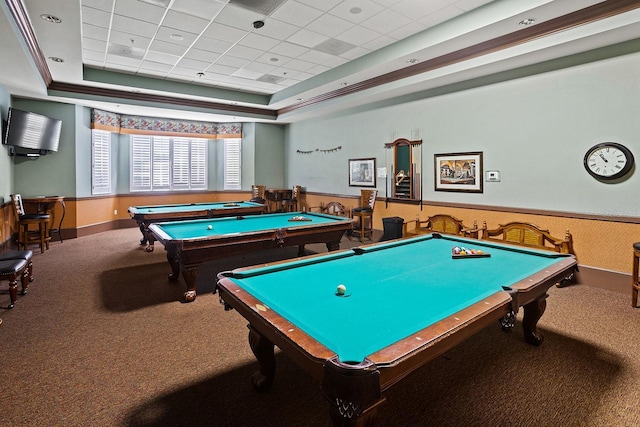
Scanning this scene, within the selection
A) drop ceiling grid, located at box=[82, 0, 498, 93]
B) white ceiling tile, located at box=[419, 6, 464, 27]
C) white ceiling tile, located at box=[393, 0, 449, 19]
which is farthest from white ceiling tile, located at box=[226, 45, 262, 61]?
white ceiling tile, located at box=[419, 6, 464, 27]

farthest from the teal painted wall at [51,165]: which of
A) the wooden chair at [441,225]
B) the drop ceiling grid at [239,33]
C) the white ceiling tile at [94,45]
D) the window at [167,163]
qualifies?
the wooden chair at [441,225]

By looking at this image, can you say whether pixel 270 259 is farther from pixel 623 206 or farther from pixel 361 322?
pixel 623 206

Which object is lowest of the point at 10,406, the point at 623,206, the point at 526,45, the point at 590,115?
the point at 10,406

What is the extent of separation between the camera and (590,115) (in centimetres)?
414

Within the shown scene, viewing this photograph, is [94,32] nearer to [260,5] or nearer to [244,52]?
[244,52]

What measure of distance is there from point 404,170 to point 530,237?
2529mm

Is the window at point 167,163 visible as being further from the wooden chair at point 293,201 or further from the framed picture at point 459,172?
the framed picture at point 459,172

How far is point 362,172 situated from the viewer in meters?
7.55

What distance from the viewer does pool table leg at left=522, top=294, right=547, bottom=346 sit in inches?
105

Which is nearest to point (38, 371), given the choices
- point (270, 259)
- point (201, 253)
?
point (201, 253)

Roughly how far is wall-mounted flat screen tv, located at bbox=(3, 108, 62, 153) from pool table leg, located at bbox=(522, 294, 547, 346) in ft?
25.4

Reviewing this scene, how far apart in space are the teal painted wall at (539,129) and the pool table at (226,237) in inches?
95.7

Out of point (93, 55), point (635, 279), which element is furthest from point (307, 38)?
point (635, 279)

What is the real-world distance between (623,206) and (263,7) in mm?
4818
